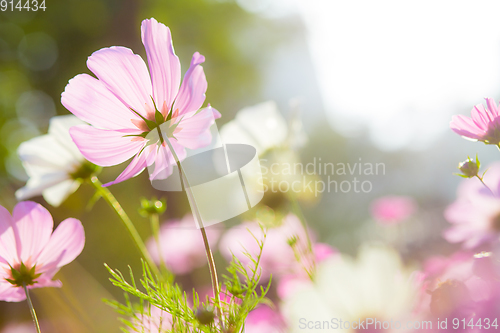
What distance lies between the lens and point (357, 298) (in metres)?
0.29

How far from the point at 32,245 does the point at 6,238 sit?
20 millimetres

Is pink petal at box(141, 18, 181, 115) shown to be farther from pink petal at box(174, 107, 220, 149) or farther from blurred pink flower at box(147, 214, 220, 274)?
blurred pink flower at box(147, 214, 220, 274)

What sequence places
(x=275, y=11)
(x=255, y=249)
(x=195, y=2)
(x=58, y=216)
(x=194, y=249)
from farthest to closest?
(x=275, y=11)
(x=195, y=2)
(x=58, y=216)
(x=194, y=249)
(x=255, y=249)

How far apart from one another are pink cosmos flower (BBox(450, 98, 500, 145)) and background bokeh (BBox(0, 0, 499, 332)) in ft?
3.35

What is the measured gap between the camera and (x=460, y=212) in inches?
13.6

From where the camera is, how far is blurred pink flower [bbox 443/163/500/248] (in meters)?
0.31

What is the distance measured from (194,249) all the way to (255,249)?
0.23m

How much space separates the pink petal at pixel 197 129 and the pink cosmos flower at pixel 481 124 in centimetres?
19

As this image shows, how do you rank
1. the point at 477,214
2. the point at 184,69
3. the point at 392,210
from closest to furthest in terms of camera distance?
the point at 477,214
the point at 392,210
the point at 184,69

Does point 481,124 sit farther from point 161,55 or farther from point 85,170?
point 85,170

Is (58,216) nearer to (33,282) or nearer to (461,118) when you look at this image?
(33,282)

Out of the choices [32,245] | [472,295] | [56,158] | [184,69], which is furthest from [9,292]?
[184,69]

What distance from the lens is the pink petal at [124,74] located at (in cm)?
24

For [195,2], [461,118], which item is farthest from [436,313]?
[195,2]
